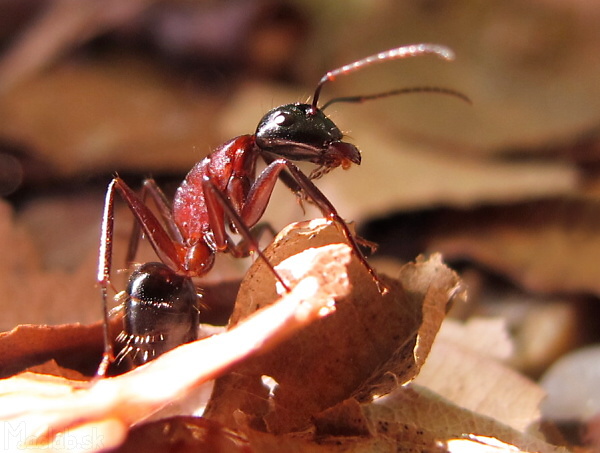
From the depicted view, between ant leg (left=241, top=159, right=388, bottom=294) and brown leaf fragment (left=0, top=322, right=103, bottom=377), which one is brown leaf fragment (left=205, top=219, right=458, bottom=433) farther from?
brown leaf fragment (left=0, top=322, right=103, bottom=377)

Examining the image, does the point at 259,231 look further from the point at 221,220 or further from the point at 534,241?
the point at 534,241

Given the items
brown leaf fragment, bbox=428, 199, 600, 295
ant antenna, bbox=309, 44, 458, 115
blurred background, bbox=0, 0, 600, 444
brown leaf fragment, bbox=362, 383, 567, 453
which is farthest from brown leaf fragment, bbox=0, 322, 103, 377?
brown leaf fragment, bbox=428, 199, 600, 295

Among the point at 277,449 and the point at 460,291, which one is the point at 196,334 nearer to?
the point at 277,449

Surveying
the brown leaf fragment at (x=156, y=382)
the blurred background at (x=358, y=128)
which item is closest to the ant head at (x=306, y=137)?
the blurred background at (x=358, y=128)

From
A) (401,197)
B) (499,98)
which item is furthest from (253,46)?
(401,197)

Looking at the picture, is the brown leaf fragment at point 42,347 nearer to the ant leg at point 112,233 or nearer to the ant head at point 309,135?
the ant leg at point 112,233
